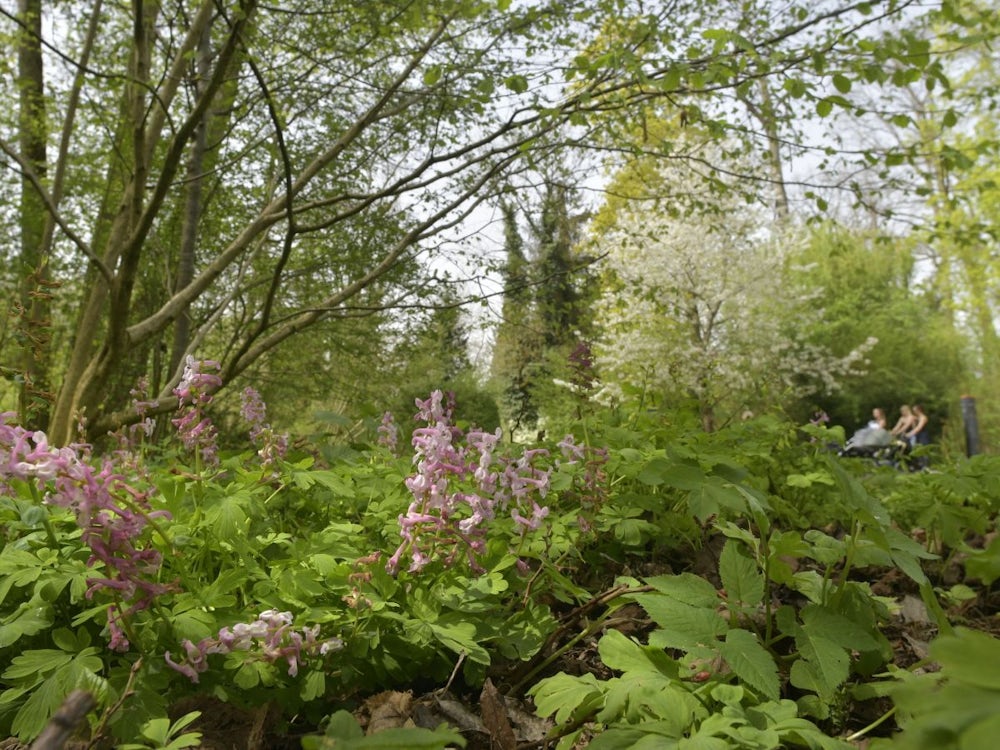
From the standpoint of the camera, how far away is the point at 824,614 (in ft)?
4.82

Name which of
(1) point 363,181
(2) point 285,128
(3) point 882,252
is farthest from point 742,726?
(3) point 882,252

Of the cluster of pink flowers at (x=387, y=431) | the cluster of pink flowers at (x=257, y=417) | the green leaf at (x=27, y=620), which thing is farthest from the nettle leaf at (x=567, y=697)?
the cluster of pink flowers at (x=387, y=431)

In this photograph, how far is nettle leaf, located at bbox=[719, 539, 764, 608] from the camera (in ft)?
4.77

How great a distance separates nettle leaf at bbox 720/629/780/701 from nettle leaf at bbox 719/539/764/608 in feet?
0.56

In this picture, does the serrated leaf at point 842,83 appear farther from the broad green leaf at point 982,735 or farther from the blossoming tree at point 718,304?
the blossoming tree at point 718,304

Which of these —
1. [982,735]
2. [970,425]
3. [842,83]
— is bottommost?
[982,735]

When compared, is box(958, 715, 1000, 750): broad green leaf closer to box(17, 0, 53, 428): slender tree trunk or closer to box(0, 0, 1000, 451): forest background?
box(0, 0, 1000, 451): forest background

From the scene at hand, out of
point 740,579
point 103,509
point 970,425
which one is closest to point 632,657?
point 740,579

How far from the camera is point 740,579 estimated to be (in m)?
1.48

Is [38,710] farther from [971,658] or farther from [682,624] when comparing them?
[971,658]

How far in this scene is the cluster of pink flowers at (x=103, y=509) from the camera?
1275 mm

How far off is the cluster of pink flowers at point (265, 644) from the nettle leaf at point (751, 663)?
30.2 inches

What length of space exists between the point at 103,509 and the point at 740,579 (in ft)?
4.37

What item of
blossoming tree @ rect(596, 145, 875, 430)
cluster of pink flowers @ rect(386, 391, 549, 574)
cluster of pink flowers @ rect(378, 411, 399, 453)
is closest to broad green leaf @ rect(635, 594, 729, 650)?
cluster of pink flowers @ rect(386, 391, 549, 574)
